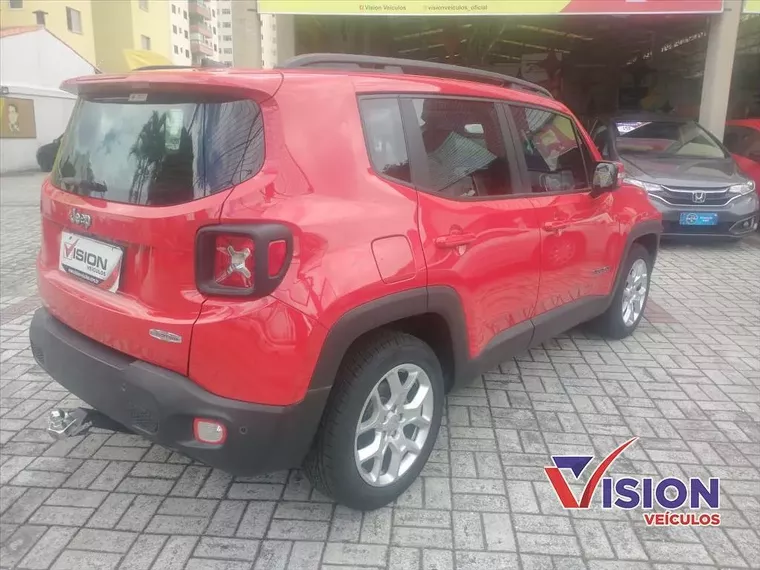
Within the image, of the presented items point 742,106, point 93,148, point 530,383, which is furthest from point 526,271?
Answer: point 742,106

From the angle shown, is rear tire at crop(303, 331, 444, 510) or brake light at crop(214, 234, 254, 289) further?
rear tire at crop(303, 331, 444, 510)

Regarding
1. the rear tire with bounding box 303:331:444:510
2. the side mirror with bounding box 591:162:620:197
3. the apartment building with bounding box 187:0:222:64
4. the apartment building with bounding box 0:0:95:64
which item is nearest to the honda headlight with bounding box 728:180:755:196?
the side mirror with bounding box 591:162:620:197

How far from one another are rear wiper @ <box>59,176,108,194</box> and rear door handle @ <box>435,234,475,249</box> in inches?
53.5

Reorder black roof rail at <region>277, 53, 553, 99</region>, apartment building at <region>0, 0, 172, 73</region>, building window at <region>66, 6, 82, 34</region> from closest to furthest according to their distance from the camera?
black roof rail at <region>277, 53, 553, 99</region> → apartment building at <region>0, 0, 172, 73</region> → building window at <region>66, 6, 82, 34</region>

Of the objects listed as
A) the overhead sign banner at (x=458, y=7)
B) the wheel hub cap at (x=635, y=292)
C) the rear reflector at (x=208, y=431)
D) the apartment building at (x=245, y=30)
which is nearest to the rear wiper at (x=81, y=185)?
the rear reflector at (x=208, y=431)

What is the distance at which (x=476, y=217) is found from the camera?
9.59 feet

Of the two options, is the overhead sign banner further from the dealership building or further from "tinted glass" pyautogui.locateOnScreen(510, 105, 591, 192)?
"tinted glass" pyautogui.locateOnScreen(510, 105, 591, 192)

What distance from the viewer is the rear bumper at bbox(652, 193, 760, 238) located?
7785mm

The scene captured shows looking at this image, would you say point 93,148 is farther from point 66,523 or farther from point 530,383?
point 530,383

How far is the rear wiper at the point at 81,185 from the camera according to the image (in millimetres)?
2506

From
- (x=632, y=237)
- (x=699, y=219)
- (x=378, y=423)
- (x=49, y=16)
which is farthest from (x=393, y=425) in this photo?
(x=49, y=16)

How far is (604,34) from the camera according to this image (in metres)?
16.2

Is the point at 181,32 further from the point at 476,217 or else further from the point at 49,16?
the point at 476,217

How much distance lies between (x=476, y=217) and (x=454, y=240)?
226 mm
